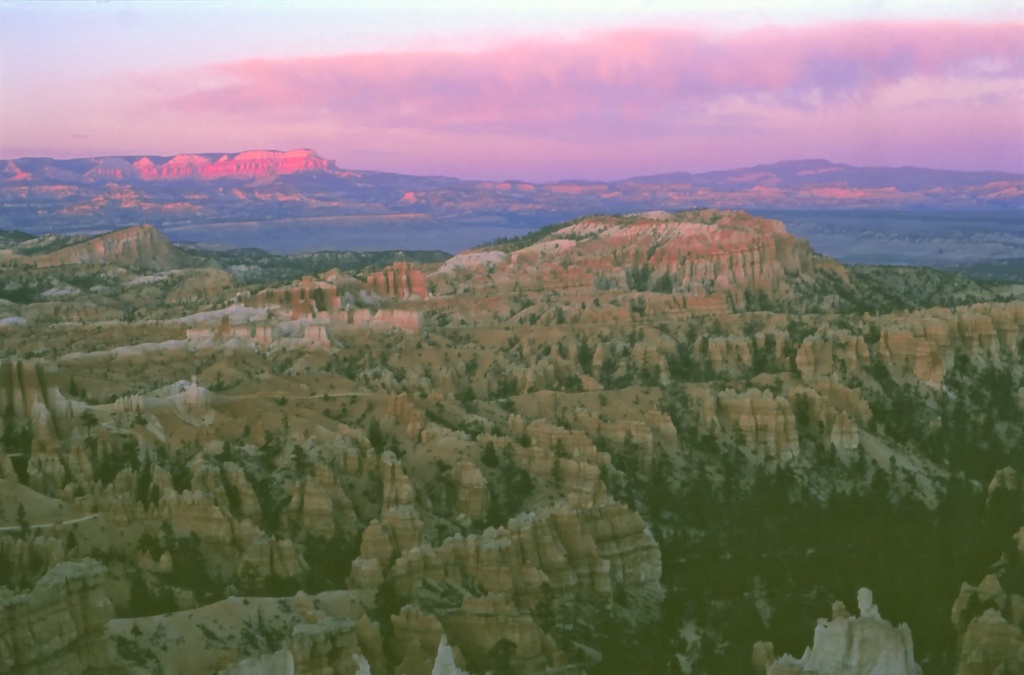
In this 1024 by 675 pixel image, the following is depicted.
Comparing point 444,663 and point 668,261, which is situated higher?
point 668,261

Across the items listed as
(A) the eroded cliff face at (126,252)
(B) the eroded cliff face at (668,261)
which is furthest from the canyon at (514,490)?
(A) the eroded cliff face at (126,252)

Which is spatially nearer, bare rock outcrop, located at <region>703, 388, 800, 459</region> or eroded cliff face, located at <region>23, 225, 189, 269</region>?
bare rock outcrop, located at <region>703, 388, 800, 459</region>

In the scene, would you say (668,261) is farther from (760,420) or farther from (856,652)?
(856,652)

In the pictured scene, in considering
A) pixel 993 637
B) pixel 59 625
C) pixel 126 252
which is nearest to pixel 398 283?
pixel 126 252

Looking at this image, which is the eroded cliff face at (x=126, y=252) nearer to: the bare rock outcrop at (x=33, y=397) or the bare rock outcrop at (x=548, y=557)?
the bare rock outcrop at (x=33, y=397)

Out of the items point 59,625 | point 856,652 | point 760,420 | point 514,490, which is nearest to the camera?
point 59,625

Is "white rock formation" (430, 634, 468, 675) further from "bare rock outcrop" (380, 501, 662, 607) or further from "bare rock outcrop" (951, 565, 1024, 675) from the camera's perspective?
"bare rock outcrop" (951, 565, 1024, 675)

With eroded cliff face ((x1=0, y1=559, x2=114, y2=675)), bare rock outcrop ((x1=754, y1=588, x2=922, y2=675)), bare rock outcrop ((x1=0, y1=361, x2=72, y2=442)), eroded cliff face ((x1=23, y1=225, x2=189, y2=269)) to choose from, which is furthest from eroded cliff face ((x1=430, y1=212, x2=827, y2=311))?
eroded cliff face ((x1=0, y1=559, x2=114, y2=675))

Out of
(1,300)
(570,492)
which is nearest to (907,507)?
(570,492)

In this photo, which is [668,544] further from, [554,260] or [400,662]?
[554,260]
